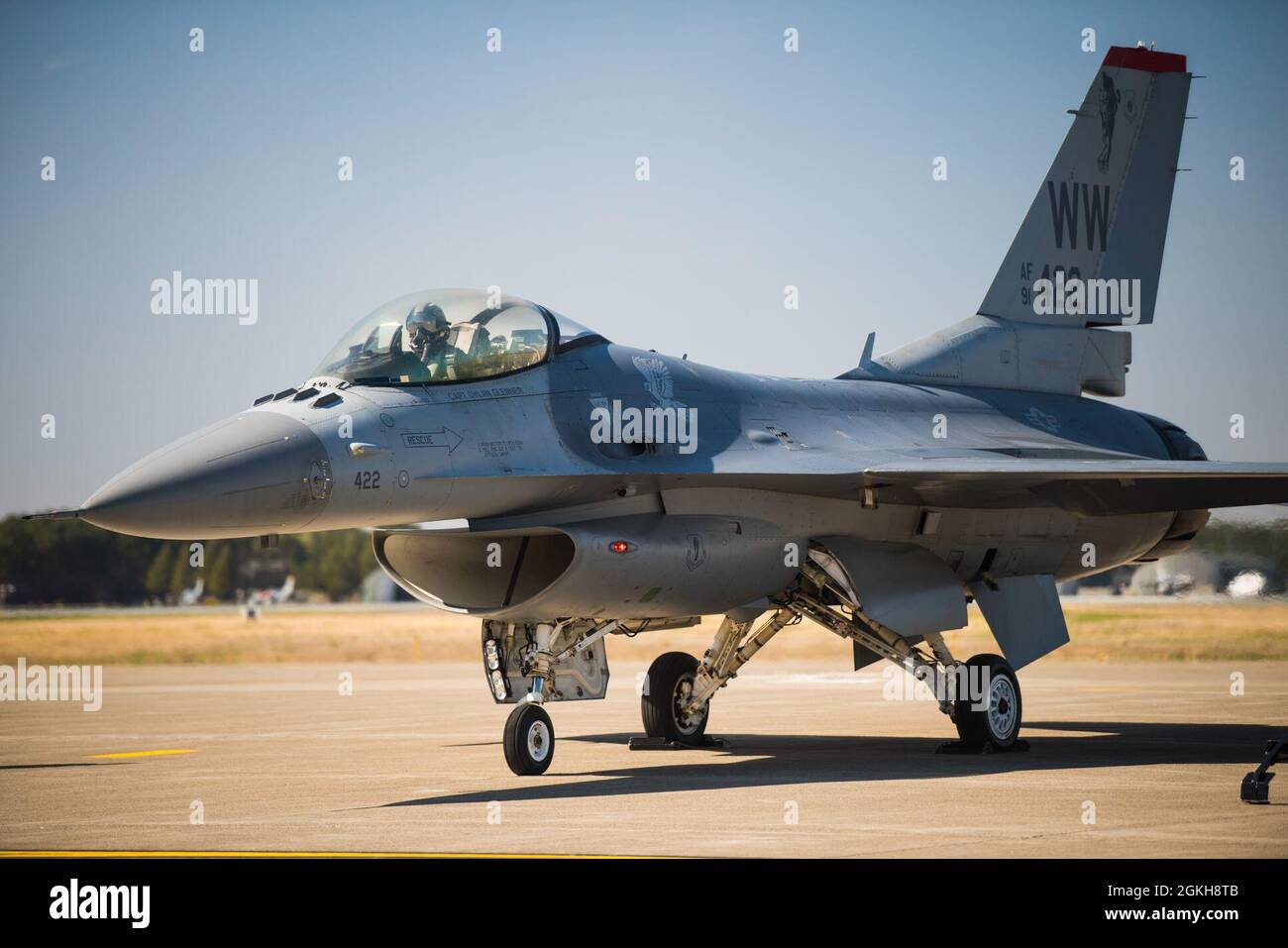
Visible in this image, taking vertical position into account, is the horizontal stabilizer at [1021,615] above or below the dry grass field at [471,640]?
above

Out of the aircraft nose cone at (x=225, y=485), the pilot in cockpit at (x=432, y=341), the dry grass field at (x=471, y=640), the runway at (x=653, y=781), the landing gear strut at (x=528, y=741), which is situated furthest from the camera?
the dry grass field at (x=471, y=640)

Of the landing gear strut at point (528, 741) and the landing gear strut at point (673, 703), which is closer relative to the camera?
the landing gear strut at point (528, 741)

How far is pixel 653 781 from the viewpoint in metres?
11.8

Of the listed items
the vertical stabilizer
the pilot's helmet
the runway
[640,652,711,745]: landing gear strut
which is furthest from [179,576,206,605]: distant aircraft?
the pilot's helmet

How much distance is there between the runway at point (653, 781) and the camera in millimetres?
8555

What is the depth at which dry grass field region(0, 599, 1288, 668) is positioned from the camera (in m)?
30.9

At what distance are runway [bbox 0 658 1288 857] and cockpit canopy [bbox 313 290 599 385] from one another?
9.75 ft

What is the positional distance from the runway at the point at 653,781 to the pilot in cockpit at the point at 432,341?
3009mm

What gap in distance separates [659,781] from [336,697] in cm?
1218

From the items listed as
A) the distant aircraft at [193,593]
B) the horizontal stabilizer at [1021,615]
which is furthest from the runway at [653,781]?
the distant aircraft at [193,593]

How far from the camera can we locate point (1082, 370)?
17016 millimetres

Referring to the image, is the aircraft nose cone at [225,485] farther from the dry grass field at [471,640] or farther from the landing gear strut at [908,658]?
the dry grass field at [471,640]
